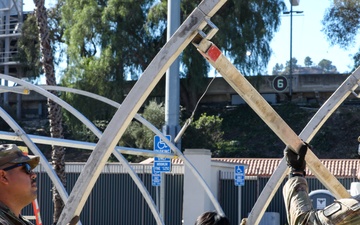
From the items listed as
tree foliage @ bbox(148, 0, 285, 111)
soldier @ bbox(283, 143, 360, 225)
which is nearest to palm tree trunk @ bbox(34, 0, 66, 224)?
soldier @ bbox(283, 143, 360, 225)

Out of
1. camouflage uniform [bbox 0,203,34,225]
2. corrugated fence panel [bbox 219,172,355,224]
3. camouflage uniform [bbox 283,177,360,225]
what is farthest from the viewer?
corrugated fence panel [bbox 219,172,355,224]

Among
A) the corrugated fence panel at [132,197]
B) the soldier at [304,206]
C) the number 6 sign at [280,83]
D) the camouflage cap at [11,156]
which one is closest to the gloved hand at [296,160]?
the soldier at [304,206]

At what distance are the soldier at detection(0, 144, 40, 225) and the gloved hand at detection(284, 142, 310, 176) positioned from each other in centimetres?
152

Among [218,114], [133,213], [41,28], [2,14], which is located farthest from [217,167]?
[2,14]

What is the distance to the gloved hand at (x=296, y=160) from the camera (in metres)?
4.88

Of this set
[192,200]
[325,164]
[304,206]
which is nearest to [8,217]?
[304,206]

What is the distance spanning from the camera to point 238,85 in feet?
18.6

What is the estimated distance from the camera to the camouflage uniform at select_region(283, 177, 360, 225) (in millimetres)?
4344

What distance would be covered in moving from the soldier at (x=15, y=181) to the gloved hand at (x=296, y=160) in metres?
1.52

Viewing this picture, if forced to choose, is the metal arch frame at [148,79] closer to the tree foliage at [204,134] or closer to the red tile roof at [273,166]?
the red tile roof at [273,166]

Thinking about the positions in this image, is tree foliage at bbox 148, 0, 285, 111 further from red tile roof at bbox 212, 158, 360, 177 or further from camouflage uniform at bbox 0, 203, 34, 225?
camouflage uniform at bbox 0, 203, 34, 225

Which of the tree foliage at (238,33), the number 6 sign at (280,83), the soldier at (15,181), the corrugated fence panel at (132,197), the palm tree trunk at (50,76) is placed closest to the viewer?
the soldier at (15,181)

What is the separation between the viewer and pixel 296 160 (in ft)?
16.2

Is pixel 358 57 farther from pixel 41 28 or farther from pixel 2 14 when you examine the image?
pixel 41 28
